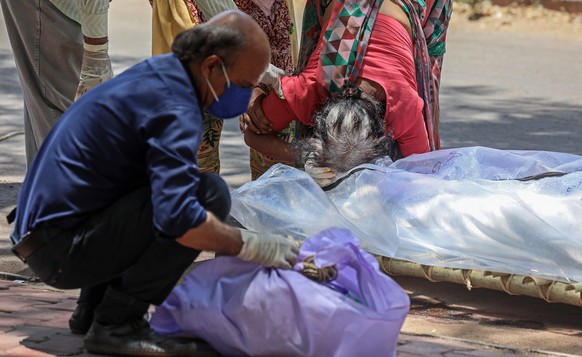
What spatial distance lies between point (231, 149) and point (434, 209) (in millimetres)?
2351

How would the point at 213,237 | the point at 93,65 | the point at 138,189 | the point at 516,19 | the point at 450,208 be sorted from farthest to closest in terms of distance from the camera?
the point at 516,19 < the point at 93,65 < the point at 450,208 < the point at 138,189 < the point at 213,237

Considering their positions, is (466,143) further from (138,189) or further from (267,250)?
(138,189)

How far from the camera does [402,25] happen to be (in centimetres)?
417

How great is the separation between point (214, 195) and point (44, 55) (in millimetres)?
2047

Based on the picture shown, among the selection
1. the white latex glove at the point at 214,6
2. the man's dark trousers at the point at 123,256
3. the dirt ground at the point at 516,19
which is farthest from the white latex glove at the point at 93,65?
the dirt ground at the point at 516,19

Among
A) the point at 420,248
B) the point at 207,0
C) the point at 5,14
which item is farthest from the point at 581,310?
the point at 5,14

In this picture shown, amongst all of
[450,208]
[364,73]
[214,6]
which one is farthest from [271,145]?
[450,208]

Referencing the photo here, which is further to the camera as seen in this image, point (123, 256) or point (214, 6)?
point (214, 6)

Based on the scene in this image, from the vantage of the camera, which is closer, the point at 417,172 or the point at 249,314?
the point at 249,314

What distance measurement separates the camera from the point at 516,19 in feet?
37.1

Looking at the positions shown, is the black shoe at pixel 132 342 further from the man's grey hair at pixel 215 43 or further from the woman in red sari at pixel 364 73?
the woman in red sari at pixel 364 73

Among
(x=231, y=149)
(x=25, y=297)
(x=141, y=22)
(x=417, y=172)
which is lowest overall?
(x=141, y=22)

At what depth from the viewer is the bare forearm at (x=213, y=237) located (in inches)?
98.0

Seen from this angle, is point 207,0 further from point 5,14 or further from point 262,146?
point 5,14
